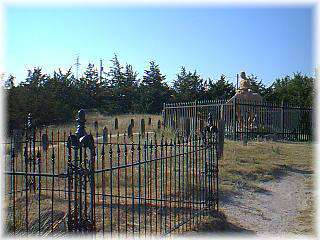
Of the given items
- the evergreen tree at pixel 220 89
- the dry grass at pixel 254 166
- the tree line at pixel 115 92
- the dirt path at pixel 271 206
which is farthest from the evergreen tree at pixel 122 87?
the dirt path at pixel 271 206

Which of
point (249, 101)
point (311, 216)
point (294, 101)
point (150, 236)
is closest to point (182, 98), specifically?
point (294, 101)

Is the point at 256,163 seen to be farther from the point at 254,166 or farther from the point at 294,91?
the point at 294,91

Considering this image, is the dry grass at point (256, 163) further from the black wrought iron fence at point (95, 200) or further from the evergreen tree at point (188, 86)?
the evergreen tree at point (188, 86)

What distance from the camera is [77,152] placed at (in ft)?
14.6

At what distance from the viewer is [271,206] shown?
28.4 ft

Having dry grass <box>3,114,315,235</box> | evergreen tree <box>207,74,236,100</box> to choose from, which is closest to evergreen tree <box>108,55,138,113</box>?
evergreen tree <box>207,74,236,100</box>

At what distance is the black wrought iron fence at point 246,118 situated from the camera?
1839cm

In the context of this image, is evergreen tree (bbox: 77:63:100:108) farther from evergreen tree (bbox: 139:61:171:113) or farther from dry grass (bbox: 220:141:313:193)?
dry grass (bbox: 220:141:313:193)

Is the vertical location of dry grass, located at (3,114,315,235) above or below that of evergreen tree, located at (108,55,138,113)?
below

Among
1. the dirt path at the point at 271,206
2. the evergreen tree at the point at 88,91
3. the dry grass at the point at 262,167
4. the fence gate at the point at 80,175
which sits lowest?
the dirt path at the point at 271,206

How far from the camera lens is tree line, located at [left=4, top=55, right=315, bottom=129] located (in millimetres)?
20609

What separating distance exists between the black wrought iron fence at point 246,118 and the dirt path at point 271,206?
23.1 feet

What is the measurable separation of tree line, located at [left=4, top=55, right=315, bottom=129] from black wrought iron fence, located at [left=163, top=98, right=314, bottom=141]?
6448mm

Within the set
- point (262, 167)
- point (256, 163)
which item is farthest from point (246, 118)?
point (262, 167)
